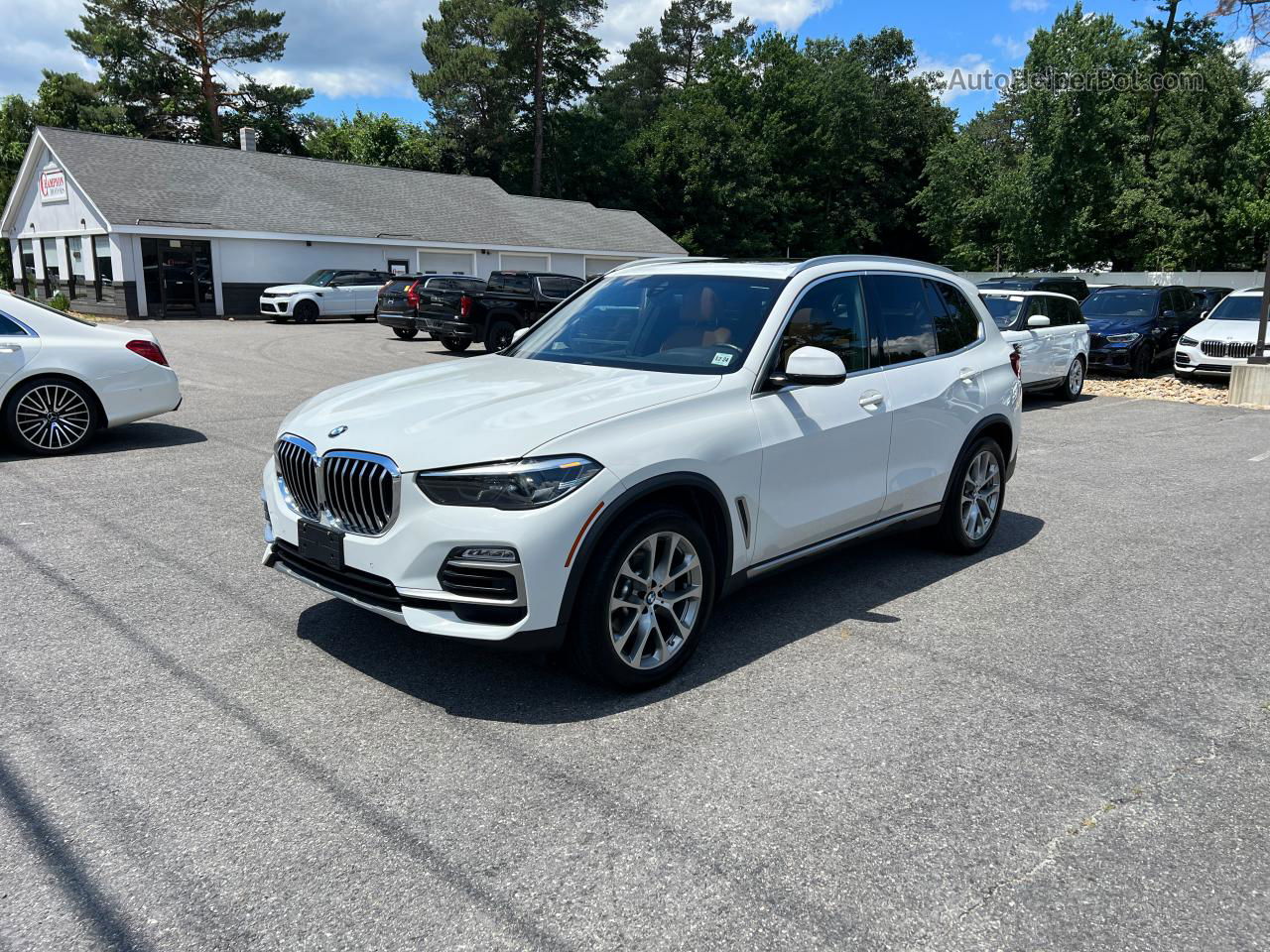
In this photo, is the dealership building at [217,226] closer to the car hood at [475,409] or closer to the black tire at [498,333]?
the black tire at [498,333]

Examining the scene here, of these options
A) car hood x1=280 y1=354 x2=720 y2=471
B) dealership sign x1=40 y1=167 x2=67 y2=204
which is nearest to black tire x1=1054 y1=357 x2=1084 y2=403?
car hood x1=280 y1=354 x2=720 y2=471

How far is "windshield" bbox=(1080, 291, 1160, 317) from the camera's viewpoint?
18844 millimetres

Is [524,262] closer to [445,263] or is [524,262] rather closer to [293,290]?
[445,263]

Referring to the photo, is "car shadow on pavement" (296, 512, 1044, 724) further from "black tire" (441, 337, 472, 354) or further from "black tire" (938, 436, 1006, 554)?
"black tire" (441, 337, 472, 354)

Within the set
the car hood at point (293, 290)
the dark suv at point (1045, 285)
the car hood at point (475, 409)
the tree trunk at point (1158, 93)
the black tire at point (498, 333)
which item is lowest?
the black tire at point (498, 333)

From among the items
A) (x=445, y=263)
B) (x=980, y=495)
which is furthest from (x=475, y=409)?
(x=445, y=263)

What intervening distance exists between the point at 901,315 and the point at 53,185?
122 ft

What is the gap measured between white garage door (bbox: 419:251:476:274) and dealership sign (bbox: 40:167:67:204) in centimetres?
1251

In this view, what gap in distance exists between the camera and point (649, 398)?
4.12 meters

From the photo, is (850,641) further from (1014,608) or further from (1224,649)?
(1224,649)

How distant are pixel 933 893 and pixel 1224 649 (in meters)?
2.83

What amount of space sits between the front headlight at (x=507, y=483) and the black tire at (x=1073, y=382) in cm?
1322

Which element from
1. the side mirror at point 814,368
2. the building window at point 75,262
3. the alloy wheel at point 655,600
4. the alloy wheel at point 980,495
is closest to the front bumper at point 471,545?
the alloy wheel at point 655,600

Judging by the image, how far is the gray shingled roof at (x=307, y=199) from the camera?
32125 mm
